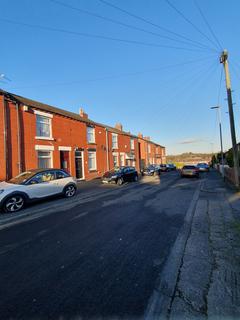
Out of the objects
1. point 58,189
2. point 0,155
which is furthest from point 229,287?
point 0,155

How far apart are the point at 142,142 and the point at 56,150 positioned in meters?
28.1

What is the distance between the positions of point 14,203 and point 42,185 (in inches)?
59.9

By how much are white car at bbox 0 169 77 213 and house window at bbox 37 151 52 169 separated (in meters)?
5.77

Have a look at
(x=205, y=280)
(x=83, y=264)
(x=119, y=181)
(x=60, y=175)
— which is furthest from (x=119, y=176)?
(x=205, y=280)

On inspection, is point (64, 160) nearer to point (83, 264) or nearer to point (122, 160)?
point (122, 160)

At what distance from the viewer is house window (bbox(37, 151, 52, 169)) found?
15578 millimetres

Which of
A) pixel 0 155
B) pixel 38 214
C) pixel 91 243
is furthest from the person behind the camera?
pixel 0 155

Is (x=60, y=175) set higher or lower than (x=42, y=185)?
higher

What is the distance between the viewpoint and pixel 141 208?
307 inches

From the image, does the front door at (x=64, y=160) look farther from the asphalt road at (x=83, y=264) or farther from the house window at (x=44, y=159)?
the asphalt road at (x=83, y=264)

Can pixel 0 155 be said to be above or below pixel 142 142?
below

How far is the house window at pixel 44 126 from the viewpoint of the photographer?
15807 mm

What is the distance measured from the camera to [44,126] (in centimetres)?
1638

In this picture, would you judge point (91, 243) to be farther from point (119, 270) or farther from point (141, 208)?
point (141, 208)
